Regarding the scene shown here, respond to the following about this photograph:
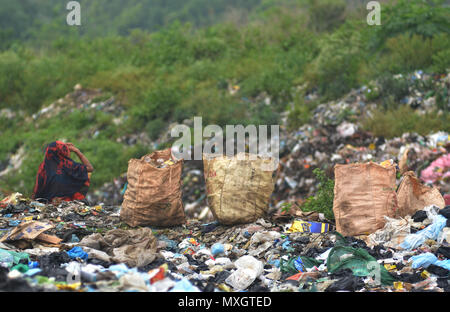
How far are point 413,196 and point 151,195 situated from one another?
2.39m

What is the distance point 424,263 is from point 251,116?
5.65 meters

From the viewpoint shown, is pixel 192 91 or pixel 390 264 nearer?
pixel 390 264

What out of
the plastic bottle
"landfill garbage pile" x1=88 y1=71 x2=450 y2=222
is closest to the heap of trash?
the plastic bottle

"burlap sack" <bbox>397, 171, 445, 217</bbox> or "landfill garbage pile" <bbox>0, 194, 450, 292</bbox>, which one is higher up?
"burlap sack" <bbox>397, 171, 445, 217</bbox>

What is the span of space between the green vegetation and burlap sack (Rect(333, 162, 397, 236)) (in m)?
3.02

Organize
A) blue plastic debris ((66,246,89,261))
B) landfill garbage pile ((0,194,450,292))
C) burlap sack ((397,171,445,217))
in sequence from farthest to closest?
burlap sack ((397,171,445,217)) < blue plastic debris ((66,246,89,261)) < landfill garbage pile ((0,194,450,292))

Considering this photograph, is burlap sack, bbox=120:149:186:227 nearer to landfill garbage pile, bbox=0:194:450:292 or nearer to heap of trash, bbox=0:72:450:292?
heap of trash, bbox=0:72:450:292

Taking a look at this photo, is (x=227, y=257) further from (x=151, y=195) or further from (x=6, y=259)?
(x=6, y=259)

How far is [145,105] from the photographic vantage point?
984 centimetres

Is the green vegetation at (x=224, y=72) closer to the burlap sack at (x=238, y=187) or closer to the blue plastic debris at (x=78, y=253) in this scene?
the burlap sack at (x=238, y=187)

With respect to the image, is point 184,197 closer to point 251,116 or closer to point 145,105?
point 251,116

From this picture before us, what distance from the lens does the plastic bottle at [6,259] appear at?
302cm

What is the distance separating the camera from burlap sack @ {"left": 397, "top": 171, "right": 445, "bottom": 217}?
4.13m
